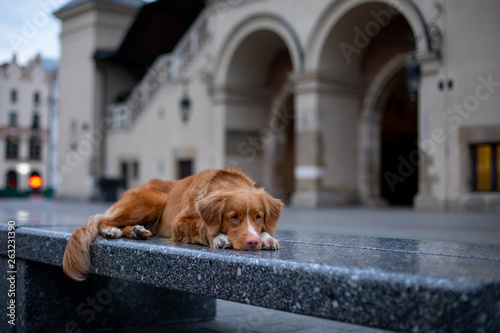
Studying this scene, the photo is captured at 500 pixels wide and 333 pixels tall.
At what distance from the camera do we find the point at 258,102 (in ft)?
78.9

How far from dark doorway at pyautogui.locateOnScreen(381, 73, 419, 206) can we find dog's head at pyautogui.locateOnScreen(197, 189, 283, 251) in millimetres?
20011

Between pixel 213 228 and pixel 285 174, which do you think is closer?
pixel 213 228

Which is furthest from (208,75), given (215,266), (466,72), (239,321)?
(215,266)

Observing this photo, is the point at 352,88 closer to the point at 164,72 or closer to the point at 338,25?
the point at 338,25

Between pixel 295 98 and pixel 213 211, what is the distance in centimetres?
1804

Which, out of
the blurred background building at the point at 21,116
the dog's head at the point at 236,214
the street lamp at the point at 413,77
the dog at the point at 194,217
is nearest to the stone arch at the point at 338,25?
the street lamp at the point at 413,77

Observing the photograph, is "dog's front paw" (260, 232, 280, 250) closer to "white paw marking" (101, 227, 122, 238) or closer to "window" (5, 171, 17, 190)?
"white paw marking" (101, 227, 122, 238)

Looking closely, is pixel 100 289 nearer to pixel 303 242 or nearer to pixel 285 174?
pixel 303 242

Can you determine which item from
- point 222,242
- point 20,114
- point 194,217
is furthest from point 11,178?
point 222,242

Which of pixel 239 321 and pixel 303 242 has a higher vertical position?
pixel 303 242

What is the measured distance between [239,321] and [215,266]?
2.32m

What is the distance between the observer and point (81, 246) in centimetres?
398

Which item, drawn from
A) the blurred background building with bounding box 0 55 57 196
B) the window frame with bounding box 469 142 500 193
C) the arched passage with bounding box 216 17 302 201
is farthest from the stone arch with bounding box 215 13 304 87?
the blurred background building with bounding box 0 55 57 196

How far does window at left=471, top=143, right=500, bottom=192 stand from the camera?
51.9 ft
